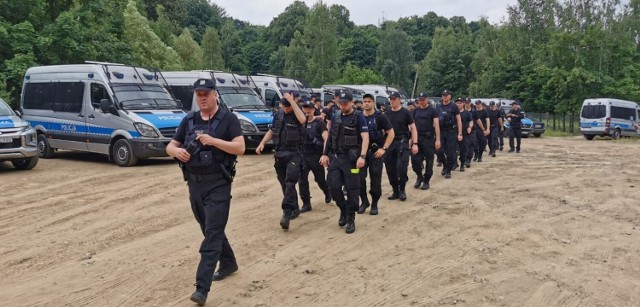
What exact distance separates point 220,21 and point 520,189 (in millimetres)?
90611

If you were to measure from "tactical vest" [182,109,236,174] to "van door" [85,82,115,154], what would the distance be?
8.79 m

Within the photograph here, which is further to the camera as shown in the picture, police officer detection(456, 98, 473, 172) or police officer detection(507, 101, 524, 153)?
police officer detection(507, 101, 524, 153)

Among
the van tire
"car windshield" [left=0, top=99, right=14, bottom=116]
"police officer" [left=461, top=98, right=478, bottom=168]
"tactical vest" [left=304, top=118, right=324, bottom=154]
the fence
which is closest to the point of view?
"tactical vest" [left=304, top=118, right=324, bottom=154]

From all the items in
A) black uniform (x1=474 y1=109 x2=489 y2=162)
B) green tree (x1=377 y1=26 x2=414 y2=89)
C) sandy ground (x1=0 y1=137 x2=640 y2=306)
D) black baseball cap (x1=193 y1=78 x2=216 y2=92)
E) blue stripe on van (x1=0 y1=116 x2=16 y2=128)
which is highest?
green tree (x1=377 y1=26 x2=414 y2=89)

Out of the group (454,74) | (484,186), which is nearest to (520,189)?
(484,186)

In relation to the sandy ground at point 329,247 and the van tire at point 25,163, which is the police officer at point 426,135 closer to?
the sandy ground at point 329,247

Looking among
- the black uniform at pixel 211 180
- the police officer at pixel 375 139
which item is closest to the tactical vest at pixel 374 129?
the police officer at pixel 375 139

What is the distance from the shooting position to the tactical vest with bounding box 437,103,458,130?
11484 millimetres

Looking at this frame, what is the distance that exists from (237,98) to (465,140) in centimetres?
651

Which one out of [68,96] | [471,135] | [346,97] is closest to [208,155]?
[346,97]

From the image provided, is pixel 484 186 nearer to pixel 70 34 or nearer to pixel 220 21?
pixel 70 34

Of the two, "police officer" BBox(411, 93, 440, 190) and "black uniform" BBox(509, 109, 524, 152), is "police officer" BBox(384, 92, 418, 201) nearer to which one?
"police officer" BBox(411, 93, 440, 190)

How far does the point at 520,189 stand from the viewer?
33.9ft

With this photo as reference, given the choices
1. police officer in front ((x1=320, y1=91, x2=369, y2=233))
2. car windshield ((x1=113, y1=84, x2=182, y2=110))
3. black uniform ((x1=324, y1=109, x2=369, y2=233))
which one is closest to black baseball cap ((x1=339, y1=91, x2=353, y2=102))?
police officer in front ((x1=320, y1=91, x2=369, y2=233))
